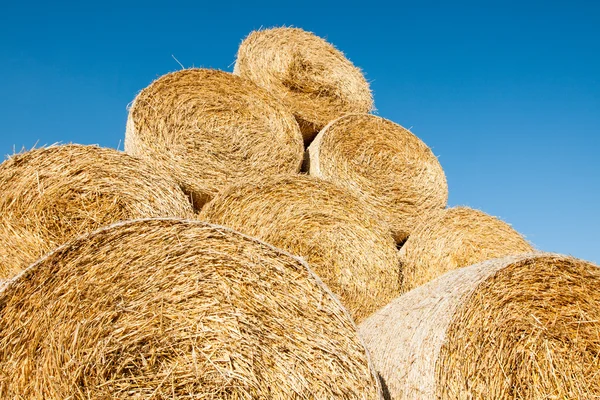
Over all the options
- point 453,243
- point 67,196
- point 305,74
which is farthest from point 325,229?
point 305,74

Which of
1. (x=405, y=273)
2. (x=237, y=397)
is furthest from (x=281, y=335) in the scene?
(x=405, y=273)

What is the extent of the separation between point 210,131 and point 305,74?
1.34m

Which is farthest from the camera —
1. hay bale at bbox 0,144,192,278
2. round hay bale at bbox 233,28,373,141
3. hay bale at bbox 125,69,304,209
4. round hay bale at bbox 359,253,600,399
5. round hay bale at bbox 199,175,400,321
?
round hay bale at bbox 233,28,373,141

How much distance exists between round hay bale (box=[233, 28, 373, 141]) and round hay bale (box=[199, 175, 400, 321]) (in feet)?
3.68

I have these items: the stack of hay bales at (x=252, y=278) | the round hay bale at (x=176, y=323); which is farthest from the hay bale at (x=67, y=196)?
the round hay bale at (x=176, y=323)

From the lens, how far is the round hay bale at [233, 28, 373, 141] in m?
4.71

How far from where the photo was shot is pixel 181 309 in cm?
219

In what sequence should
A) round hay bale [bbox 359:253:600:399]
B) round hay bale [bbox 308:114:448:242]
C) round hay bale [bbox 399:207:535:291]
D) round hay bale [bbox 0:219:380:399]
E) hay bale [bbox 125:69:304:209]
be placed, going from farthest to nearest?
1. round hay bale [bbox 308:114:448:242]
2. round hay bale [bbox 399:207:535:291]
3. hay bale [bbox 125:69:304:209]
4. round hay bale [bbox 359:253:600:399]
5. round hay bale [bbox 0:219:380:399]

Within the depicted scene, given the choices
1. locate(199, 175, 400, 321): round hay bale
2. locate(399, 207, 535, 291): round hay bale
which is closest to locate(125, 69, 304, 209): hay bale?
locate(199, 175, 400, 321): round hay bale

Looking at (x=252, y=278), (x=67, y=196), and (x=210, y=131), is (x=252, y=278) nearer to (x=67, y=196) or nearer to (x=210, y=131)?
(x=67, y=196)

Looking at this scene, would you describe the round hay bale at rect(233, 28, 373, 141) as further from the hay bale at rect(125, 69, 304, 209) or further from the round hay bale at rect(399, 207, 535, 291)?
the round hay bale at rect(399, 207, 535, 291)

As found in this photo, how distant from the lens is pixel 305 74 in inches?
196

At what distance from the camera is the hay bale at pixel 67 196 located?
2.86 meters

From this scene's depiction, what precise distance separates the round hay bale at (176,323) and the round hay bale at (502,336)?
43 centimetres
